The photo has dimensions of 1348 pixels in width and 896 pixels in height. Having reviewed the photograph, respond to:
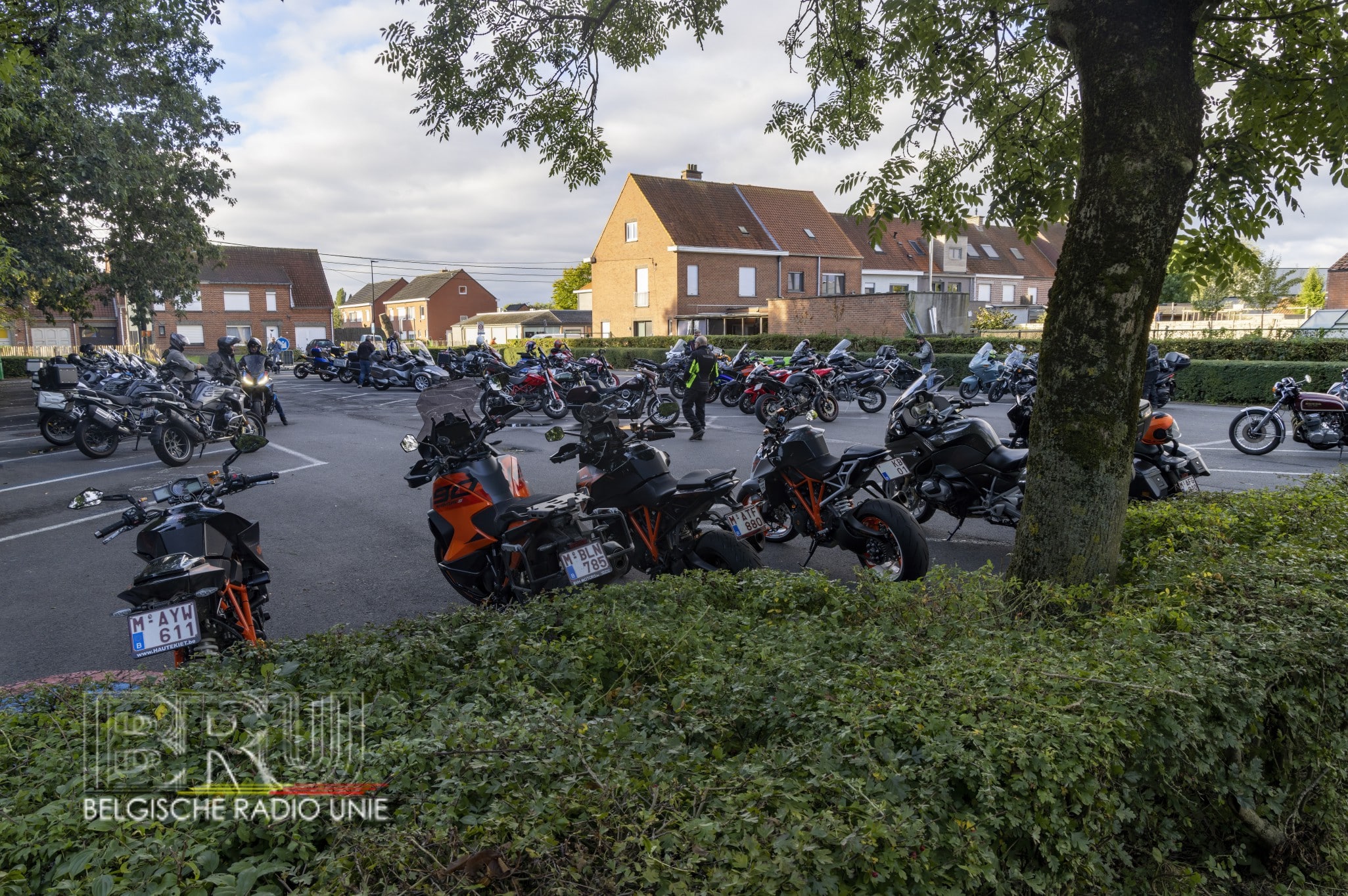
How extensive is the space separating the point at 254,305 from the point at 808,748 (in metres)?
62.8

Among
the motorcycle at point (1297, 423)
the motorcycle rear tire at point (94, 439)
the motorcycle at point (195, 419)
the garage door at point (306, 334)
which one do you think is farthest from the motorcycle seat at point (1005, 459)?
the garage door at point (306, 334)

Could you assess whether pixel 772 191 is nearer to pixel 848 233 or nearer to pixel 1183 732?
pixel 848 233

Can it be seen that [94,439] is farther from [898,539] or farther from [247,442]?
[898,539]

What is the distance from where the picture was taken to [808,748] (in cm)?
215

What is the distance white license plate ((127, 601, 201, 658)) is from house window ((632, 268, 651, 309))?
41279 mm

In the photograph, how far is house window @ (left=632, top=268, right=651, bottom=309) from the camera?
144 feet

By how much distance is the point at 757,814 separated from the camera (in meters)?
1.80

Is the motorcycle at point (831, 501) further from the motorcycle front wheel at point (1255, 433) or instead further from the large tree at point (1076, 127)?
the motorcycle front wheel at point (1255, 433)

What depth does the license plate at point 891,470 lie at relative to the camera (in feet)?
19.6

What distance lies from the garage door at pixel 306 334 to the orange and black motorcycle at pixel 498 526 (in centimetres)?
5827

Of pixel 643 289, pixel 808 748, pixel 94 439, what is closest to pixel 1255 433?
pixel 808 748

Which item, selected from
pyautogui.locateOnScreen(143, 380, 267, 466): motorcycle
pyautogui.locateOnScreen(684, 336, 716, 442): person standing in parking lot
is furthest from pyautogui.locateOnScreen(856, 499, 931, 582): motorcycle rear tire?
pyautogui.locateOnScreen(143, 380, 267, 466): motorcycle

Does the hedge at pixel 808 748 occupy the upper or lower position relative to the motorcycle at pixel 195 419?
lower

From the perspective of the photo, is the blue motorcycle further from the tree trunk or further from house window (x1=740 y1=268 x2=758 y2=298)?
house window (x1=740 y1=268 x2=758 y2=298)
